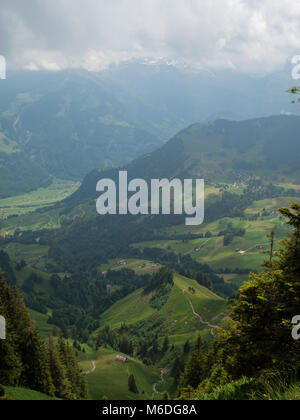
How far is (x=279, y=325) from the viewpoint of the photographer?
2273 cm

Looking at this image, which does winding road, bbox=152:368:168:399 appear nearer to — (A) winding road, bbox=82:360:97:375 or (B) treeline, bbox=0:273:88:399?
(A) winding road, bbox=82:360:97:375

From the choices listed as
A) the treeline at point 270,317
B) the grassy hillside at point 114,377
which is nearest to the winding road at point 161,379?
the grassy hillside at point 114,377

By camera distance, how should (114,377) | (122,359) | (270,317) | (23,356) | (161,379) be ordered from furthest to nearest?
1. (122,359)
2. (161,379)
3. (114,377)
4. (23,356)
5. (270,317)

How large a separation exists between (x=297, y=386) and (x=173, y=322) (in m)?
189

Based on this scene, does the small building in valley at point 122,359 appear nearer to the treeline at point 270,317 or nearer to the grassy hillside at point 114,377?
the grassy hillside at point 114,377

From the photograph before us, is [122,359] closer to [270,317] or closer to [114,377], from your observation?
[114,377]

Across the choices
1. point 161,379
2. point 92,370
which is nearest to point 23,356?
point 92,370

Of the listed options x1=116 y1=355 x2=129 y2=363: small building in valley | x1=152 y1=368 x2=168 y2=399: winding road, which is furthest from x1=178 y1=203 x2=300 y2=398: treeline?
Result: x1=116 y1=355 x2=129 y2=363: small building in valley

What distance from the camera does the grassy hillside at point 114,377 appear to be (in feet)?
361

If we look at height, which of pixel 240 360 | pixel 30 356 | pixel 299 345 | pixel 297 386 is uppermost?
pixel 297 386

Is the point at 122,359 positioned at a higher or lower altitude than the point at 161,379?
higher

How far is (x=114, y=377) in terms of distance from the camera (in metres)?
124
